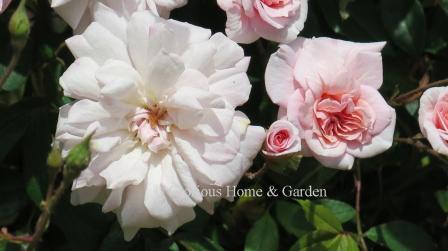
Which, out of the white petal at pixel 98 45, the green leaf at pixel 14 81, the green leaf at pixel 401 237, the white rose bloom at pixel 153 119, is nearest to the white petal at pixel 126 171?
the white rose bloom at pixel 153 119

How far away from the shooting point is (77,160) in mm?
726

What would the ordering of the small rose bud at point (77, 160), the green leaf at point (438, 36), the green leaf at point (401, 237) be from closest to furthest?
the small rose bud at point (77, 160) < the green leaf at point (401, 237) < the green leaf at point (438, 36)

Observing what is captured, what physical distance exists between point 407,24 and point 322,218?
348 millimetres

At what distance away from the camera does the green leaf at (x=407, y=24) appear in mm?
1135

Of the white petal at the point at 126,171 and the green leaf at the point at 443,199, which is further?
the green leaf at the point at 443,199

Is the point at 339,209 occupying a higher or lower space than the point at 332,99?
lower

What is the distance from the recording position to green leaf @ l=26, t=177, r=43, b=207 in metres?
1.02

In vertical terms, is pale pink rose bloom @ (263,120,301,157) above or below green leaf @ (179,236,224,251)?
above

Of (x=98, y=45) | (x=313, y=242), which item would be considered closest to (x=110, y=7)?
(x=98, y=45)

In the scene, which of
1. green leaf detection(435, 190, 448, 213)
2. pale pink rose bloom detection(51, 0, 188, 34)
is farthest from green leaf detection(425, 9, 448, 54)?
pale pink rose bloom detection(51, 0, 188, 34)

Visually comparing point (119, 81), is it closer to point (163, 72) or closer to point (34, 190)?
point (163, 72)

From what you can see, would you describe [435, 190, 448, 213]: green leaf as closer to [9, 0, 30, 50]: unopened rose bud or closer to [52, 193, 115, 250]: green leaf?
[52, 193, 115, 250]: green leaf

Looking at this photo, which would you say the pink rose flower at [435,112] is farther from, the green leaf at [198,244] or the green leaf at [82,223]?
the green leaf at [82,223]

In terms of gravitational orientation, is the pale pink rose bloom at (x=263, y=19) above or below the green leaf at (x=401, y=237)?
above
